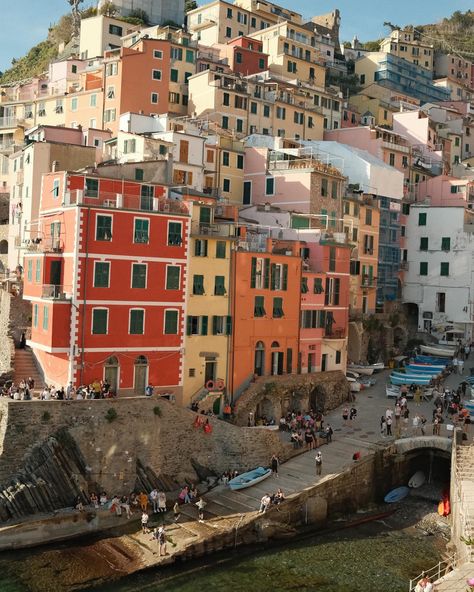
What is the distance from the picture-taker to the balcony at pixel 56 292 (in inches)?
1631

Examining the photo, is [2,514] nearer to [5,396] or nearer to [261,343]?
[5,396]

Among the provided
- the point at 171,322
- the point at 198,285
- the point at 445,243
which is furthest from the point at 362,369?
the point at 171,322

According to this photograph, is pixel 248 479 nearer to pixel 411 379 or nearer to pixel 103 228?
pixel 103 228

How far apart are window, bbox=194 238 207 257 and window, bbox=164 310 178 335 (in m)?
4.23

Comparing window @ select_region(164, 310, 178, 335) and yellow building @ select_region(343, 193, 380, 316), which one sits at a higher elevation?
yellow building @ select_region(343, 193, 380, 316)

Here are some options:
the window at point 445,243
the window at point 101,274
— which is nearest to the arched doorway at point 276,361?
the window at point 101,274

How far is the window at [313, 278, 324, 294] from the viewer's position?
5438 centimetres

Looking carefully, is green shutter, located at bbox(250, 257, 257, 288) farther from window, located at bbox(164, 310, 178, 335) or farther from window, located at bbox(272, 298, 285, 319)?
window, located at bbox(164, 310, 178, 335)

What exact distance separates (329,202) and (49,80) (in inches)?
1729

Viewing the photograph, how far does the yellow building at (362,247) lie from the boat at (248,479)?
88.5ft

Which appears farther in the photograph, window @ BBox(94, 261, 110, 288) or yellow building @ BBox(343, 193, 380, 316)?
yellow building @ BBox(343, 193, 380, 316)

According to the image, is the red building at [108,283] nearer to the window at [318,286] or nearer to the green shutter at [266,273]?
the green shutter at [266,273]

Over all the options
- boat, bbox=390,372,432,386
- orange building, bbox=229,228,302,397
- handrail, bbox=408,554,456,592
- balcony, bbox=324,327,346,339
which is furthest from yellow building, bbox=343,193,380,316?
handrail, bbox=408,554,456,592

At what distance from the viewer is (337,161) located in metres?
72.8
